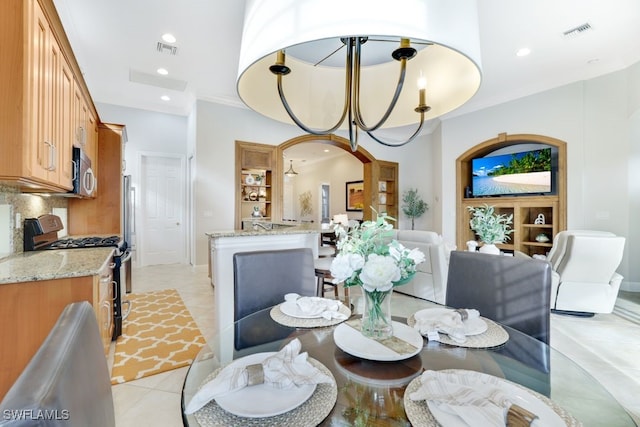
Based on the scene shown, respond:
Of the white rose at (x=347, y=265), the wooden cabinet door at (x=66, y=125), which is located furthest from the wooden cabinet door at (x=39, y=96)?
the white rose at (x=347, y=265)

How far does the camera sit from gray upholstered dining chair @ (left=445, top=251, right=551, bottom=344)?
145cm

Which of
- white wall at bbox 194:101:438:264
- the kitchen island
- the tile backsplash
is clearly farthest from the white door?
the kitchen island

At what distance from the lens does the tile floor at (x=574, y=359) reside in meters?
1.78

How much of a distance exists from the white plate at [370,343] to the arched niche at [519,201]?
16.2 feet

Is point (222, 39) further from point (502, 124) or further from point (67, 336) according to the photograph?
point (502, 124)

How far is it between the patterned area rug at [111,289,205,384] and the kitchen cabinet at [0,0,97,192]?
4.67 feet

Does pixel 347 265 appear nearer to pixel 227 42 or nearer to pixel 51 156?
pixel 51 156

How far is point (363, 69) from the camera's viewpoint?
1.94 metres

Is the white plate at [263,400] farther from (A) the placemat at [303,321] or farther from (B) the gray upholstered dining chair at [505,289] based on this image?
(B) the gray upholstered dining chair at [505,289]

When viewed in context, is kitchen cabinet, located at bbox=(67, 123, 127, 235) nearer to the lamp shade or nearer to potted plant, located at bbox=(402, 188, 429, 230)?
the lamp shade

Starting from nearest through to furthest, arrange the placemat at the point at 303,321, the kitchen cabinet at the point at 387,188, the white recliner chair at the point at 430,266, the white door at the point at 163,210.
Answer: the placemat at the point at 303,321
the white recliner chair at the point at 430,266
the white door at the point at 163,210
the kitchen cabinet at the point at 387,188

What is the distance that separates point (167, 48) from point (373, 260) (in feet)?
13.2

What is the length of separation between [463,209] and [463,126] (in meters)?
1.63

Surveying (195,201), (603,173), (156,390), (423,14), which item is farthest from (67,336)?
(603,173)
